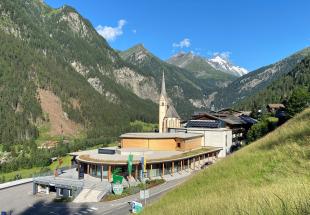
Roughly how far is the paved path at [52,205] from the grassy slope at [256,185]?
96.7 feet

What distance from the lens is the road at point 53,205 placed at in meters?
45.2

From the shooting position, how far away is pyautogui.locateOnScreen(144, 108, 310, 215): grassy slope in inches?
311

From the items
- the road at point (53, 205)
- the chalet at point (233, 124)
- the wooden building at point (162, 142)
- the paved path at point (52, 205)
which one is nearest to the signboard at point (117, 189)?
the road at point (53, 205)

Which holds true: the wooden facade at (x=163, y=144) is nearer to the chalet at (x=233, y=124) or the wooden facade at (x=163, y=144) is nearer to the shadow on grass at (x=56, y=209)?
the chalet at (x=233, y=124)

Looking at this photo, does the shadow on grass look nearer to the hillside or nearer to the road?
the road

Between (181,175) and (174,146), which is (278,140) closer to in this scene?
(181,175)

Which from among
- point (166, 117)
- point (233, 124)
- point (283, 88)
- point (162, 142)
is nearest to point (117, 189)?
point (162, 142)

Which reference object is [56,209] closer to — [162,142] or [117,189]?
[117,189]

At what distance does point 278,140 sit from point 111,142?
485 feet

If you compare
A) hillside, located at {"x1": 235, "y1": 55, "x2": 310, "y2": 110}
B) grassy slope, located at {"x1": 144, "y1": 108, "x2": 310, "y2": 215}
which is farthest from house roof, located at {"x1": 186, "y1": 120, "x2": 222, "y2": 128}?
hillside, located at {"x1": 235, "y1": 55, "x2": 310, "y2": 110}

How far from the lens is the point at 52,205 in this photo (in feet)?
164

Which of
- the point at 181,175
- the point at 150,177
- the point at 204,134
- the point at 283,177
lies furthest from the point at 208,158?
the point at 283,177

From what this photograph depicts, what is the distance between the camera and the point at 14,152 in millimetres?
143375

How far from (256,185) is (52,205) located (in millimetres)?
42988
